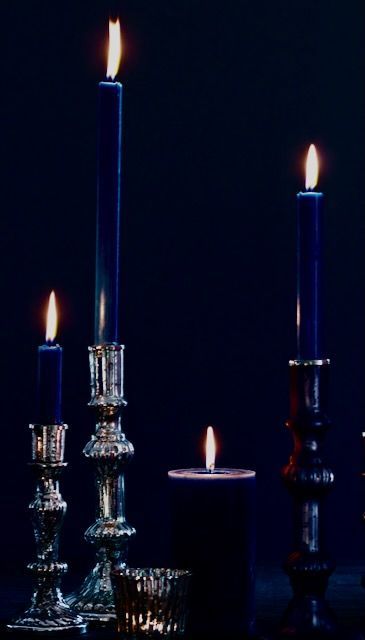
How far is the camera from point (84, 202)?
107cm

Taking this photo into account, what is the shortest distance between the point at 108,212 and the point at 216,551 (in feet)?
0.75

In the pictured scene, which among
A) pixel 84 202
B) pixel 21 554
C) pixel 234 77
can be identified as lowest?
pixel 21 554

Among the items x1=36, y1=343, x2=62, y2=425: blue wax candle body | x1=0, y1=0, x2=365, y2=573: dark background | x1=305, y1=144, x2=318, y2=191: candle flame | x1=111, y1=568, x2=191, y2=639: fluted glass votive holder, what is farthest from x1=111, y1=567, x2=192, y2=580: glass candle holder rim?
x1=0, y1=0, x2=365, y2=573: dark background

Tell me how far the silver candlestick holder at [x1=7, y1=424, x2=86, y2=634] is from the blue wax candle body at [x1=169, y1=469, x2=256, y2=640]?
0.26 feet

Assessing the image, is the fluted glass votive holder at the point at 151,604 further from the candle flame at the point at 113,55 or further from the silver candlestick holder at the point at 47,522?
the candle flame at the point at 113,55

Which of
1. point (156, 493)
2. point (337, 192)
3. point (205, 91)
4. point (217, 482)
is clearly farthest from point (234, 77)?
point (217, 482)

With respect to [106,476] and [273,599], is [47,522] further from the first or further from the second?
[273,599]

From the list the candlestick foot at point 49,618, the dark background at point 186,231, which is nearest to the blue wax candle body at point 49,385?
the candlestick foot at point 49,618

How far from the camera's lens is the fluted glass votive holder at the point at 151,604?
2.24ft

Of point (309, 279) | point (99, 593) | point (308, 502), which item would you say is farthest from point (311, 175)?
point (99, 593)

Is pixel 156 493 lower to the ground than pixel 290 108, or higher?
lower

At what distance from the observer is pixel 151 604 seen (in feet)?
2.24

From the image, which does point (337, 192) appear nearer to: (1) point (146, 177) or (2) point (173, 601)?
(1) point (146, 177)

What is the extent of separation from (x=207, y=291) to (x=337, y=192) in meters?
0.14
